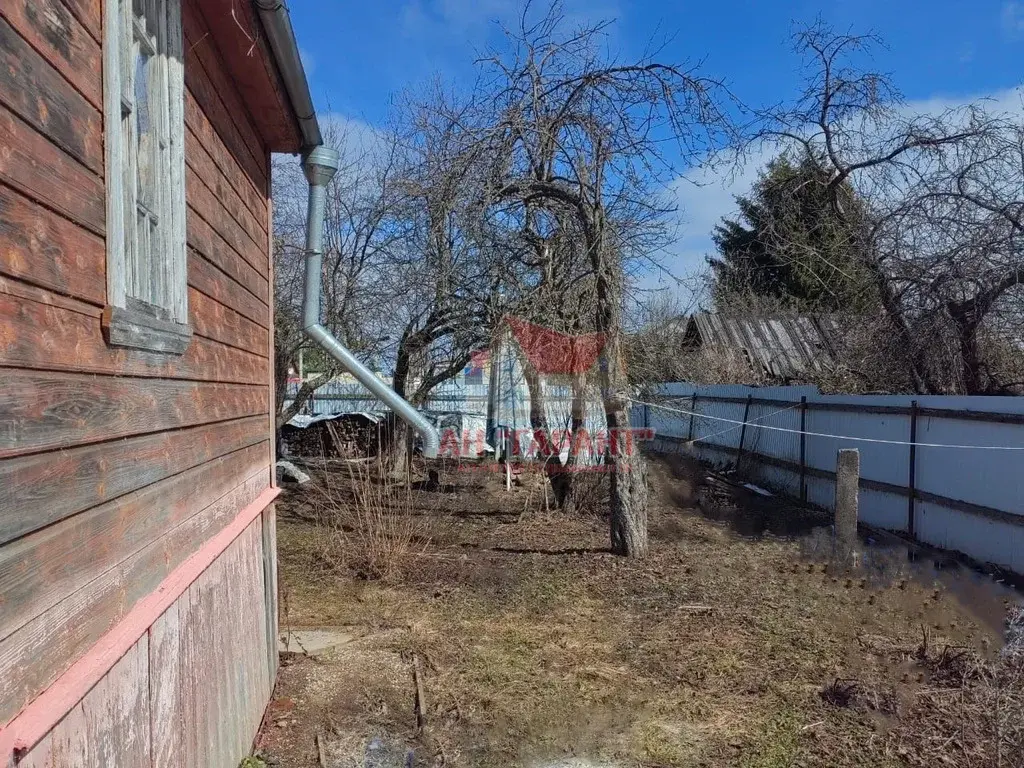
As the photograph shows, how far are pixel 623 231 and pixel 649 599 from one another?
13.1 feet

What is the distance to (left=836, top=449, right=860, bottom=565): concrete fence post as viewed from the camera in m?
7.13

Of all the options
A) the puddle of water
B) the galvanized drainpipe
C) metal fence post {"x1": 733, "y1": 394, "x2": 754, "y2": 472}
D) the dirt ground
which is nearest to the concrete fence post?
the dirt ground

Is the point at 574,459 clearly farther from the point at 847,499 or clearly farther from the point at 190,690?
the point at 190,690

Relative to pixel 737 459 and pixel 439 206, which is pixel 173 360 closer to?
pixel 439 206

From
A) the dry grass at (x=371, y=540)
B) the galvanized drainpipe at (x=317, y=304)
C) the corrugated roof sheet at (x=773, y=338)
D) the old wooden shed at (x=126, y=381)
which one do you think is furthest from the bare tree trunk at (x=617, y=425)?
the corrugated roof sheet at (x=773, y=338)

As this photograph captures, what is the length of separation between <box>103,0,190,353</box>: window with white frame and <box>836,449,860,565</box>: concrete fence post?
6246 mm

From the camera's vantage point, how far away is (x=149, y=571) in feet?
7.14

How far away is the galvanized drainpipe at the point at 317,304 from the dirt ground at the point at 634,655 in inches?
Answer: 58.2

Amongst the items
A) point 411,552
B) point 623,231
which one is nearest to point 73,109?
point 411,552

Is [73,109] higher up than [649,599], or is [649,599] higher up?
[73,109]

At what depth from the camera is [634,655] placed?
4.91m

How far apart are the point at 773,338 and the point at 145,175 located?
53.4 feet

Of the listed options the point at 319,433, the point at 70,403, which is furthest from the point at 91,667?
the point at 319,433

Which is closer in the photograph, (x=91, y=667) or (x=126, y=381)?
(x=91, y=667)
